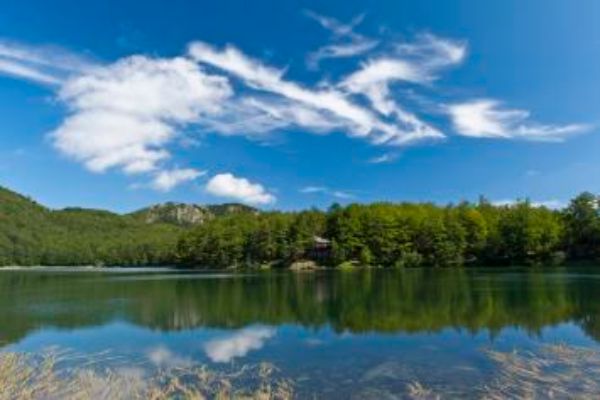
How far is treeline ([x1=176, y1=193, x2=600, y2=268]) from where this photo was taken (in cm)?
12388

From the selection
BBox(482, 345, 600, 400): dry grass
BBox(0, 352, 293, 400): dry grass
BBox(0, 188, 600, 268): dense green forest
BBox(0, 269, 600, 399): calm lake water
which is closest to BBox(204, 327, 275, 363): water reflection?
BBox(0, 269, 600, 399): calm lake water

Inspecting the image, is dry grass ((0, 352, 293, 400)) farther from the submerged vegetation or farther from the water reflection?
the water reflection

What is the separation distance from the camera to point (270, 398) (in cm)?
1841

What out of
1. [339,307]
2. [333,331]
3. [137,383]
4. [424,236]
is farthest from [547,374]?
[424,236]

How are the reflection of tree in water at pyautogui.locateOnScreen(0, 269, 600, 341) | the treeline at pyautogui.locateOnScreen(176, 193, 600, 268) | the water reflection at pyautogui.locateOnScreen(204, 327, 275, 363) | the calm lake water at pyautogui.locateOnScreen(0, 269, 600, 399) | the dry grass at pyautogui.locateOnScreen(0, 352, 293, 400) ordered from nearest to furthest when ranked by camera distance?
1. the dry grass at pyautogui.locateOnScreen(0, 352, 293, 400)
2. the calm lake water at pyautogui.locateOnScreen(0, 269, 600, 399)
3. the water reflection at pyautogui.locateOnScreen(204, 327, 275, 363)
4. the reflection of tree in water at pyautogui.locateOnScreen(0, 269, 600, 341)
5. the treeline at pyautogui.locateOnScreen(176, 193, 600, 268)

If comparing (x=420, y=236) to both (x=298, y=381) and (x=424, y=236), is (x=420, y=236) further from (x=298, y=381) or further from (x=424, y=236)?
(x=298, y=381)

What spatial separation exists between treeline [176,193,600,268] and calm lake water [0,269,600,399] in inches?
2638

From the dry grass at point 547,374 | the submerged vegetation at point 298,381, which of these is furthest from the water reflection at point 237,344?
the dry grass at point 547,374

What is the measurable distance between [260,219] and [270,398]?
5741 inches

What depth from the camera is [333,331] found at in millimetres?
34531

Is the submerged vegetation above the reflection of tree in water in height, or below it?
below

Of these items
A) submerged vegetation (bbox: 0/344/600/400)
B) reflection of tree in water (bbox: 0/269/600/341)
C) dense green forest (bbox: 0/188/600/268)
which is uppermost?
dense green forest (bbox: 0/188/600/268)

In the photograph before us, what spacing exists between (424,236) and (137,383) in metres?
115

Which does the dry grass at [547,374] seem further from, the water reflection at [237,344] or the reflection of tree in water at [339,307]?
the water reflection at [237,344]
